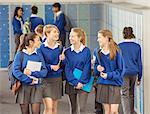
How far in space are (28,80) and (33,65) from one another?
0.72 feet

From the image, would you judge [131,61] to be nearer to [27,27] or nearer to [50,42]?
[50,42]

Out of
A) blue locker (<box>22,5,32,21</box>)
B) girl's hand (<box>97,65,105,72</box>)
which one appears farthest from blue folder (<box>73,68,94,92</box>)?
blue locker (<box>22,5,32,21</box>)

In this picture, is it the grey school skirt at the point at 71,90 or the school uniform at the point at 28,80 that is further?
the grey school skirt at the point at 71,90

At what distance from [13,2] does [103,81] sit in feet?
24.6

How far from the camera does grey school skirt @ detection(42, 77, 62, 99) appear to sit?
6.76 meters

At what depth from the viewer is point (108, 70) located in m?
6.40

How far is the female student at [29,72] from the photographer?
6363 millimetres

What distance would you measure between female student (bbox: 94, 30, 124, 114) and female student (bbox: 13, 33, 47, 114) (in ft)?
2.59

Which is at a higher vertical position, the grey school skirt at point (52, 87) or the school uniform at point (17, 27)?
the school uniform at point (17, 27)

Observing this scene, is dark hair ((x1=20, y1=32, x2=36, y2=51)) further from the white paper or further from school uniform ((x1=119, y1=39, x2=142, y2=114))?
school uniform ((x1=119, y1=39, x2=142, y2=114))

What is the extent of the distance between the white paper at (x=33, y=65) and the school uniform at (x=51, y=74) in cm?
25

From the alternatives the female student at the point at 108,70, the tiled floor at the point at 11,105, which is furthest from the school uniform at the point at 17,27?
the female student at the point at 108,70

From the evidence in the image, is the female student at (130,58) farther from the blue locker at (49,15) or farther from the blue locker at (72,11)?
the blue locker at (49,15)

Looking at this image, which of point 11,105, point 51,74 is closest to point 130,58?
point 51,74
